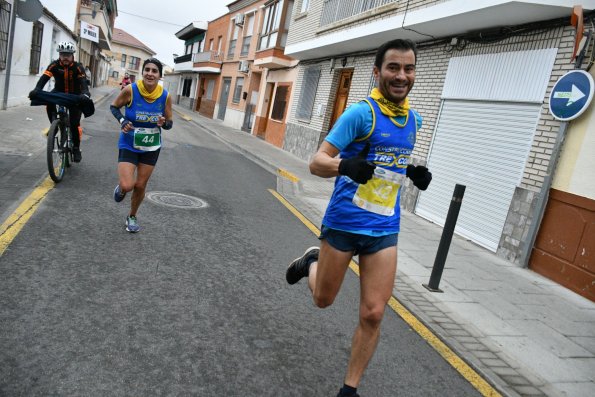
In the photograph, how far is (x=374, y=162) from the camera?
2.71m

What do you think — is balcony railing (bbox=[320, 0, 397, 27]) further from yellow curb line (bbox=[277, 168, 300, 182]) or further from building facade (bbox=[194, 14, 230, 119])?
building facade (bbox=[194, 14, 230, 119])

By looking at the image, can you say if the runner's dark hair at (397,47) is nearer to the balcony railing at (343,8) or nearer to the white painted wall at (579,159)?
the white painted wall at (579,159)

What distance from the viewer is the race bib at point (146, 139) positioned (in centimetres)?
510

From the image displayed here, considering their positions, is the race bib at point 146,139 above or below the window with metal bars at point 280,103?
below

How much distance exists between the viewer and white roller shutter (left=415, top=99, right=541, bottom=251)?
24.9ft

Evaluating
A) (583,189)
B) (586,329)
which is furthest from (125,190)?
(583,189)

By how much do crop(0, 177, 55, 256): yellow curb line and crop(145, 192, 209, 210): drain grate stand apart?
1399 mm

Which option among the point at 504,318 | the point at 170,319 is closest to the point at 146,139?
the point at 170,319

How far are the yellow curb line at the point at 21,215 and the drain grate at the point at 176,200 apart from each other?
140cm

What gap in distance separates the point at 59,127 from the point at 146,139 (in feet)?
8.89

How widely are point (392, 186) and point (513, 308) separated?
3.15 metres

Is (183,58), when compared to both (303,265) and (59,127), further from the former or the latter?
(303,265)

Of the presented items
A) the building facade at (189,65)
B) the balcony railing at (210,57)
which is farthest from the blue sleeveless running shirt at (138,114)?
the building facade at (189,65)

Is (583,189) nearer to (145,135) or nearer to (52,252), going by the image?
(145,135)
